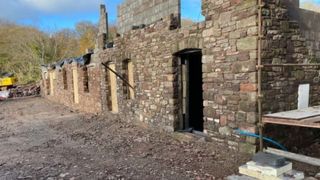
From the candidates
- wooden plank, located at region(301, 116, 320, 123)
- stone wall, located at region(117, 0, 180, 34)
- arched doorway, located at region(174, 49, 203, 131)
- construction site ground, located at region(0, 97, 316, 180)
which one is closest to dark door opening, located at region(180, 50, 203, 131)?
arched doorway, located at region(174, 49, 203, 131)

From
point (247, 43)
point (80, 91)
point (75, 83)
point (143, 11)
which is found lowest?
point (80, 91)

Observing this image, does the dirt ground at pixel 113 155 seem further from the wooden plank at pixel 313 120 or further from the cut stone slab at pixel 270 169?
the wooden plank at pixel 313 120

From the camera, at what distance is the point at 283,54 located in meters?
5.80

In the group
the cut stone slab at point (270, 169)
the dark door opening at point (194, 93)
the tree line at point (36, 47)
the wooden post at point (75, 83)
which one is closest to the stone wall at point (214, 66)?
the dark door opening at point (194, 93)

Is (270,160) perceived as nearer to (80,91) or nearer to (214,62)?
(214,62)

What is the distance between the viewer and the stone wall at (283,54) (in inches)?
217

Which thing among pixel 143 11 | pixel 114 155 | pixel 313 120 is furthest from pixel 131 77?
pixel 313 120

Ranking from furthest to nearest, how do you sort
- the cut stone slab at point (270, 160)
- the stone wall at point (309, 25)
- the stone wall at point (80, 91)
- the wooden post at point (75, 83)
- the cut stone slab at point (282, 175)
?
the wooden post at point (75, 83) < the stone wall at point (80, 91) < the stone wall at point (309, 25) < the cut stone slab at point (270, 160) < the cut stone slab at point (282, 175)

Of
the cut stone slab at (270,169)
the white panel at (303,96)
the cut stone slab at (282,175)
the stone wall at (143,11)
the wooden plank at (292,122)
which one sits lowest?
the cut stone slab at (282,175)

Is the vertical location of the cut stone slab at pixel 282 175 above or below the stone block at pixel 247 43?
below

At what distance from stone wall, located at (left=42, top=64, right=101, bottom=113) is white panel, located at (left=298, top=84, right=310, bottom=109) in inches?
315

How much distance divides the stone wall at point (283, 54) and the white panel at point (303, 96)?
0.11 m

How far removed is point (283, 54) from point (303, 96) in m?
1.11

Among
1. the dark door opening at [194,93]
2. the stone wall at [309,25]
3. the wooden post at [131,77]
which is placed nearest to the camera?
the stone wall at [309,25]
